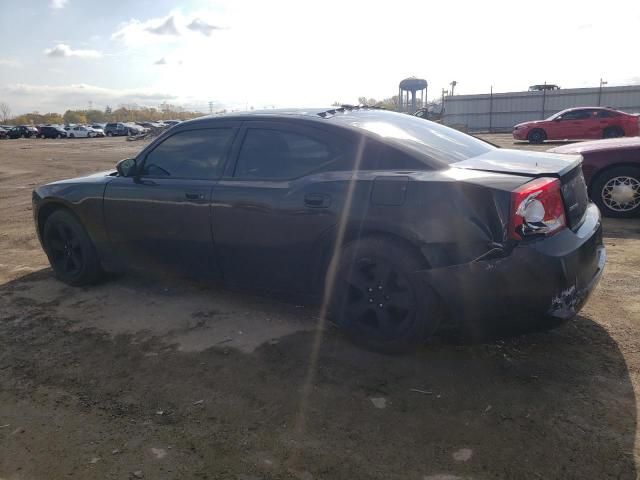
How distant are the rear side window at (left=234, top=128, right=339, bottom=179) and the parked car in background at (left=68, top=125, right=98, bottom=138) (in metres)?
57.0

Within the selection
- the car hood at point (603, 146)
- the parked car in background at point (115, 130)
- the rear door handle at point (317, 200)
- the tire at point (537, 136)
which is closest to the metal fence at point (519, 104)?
the tire at point (537, 136)

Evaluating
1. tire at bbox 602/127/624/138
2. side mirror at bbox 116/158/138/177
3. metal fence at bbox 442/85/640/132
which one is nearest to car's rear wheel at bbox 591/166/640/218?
side mirror at bbox 116/158/138/177

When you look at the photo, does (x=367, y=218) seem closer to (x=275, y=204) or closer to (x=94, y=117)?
(x=275, y=204)

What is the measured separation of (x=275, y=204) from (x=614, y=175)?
4.84 m

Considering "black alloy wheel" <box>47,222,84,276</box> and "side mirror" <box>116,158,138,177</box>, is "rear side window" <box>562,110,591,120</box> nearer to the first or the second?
"side mirror" <box>116,158,138,177</box>

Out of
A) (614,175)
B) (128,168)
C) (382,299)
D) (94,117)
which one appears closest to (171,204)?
(128,168)

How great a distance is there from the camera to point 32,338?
3689 millimetres

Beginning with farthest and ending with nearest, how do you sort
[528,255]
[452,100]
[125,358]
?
[452,100], [125,358], [528,255]

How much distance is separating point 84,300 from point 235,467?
2703mm

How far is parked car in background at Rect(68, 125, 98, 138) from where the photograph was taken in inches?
2124

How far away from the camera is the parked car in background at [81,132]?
53.9 metres

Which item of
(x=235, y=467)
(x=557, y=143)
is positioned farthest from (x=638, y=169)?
(x=557, y=143)

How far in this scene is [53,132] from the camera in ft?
173

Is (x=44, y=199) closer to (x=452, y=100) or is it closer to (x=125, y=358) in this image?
(x=125, y=358)
